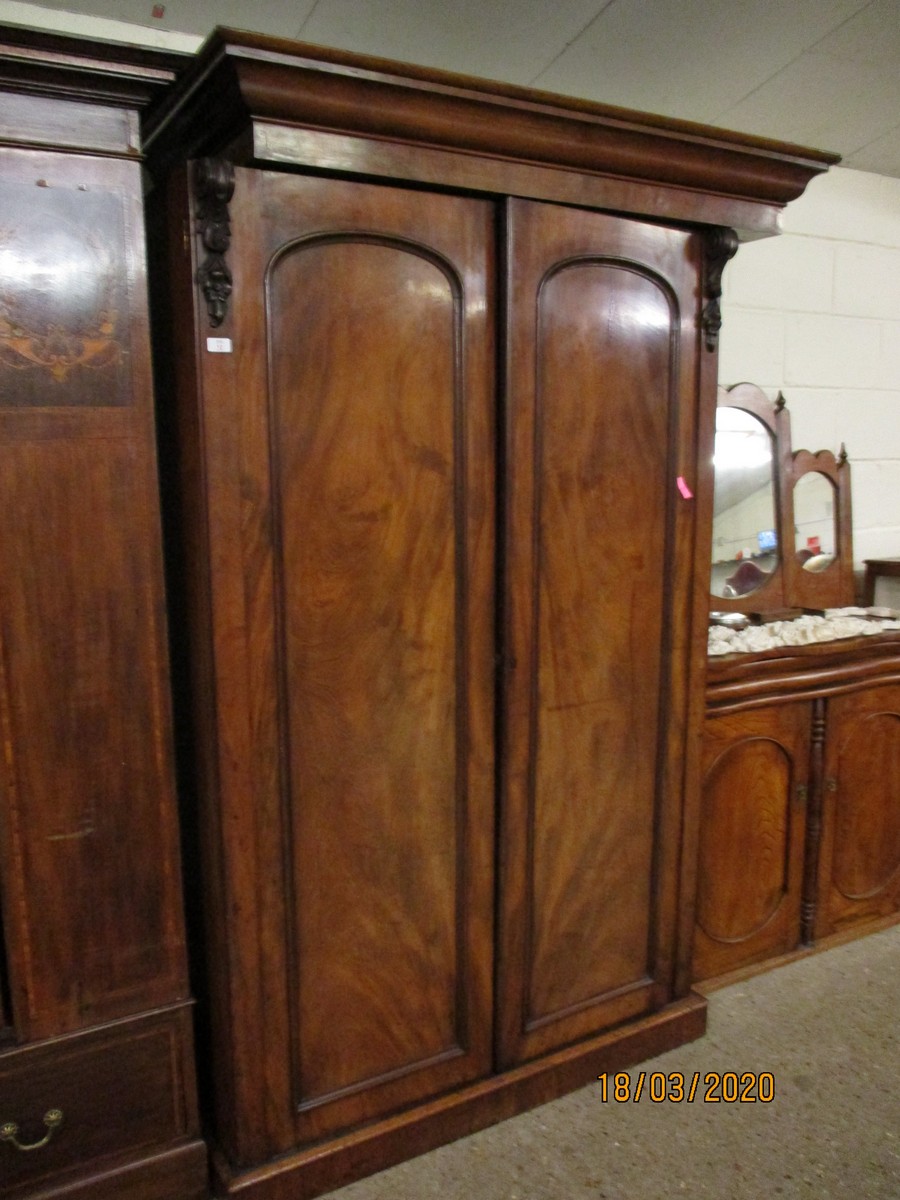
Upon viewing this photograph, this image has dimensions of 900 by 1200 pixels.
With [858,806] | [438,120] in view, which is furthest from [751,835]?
[438,120]

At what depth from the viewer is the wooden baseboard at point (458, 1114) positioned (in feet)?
4.89

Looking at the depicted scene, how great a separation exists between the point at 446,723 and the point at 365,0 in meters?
1.44

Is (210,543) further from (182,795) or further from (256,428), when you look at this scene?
(182,795)

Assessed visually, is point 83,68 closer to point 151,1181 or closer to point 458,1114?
point 151,1181

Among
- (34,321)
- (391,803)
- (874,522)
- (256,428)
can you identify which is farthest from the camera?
(874,522)

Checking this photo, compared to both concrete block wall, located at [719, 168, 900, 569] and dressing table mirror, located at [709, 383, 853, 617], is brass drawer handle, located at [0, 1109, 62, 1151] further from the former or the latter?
concrete block wall, located at [719, 168, 900, 569]

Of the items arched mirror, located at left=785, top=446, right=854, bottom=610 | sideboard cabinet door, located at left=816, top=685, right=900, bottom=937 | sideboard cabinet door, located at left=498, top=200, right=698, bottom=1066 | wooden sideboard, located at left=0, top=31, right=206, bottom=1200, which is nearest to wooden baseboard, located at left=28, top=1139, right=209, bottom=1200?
wooden sideboard, located at left=0, top=31, right=206, bottom=1200

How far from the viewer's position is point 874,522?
9.16 ft

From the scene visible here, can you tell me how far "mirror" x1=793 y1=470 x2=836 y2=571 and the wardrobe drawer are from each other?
2.15m

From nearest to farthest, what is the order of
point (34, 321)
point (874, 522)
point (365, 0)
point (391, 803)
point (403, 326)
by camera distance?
point (34, 321), point (403, 326), point (391, 803), point (365, 0), point (874, 522)

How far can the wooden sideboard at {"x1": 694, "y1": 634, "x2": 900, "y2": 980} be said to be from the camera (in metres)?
2.04

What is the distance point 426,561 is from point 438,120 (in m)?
0.71

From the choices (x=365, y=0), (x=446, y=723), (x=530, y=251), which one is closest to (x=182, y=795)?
(x=446, y=723)

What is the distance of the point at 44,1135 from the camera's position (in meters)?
1.36
